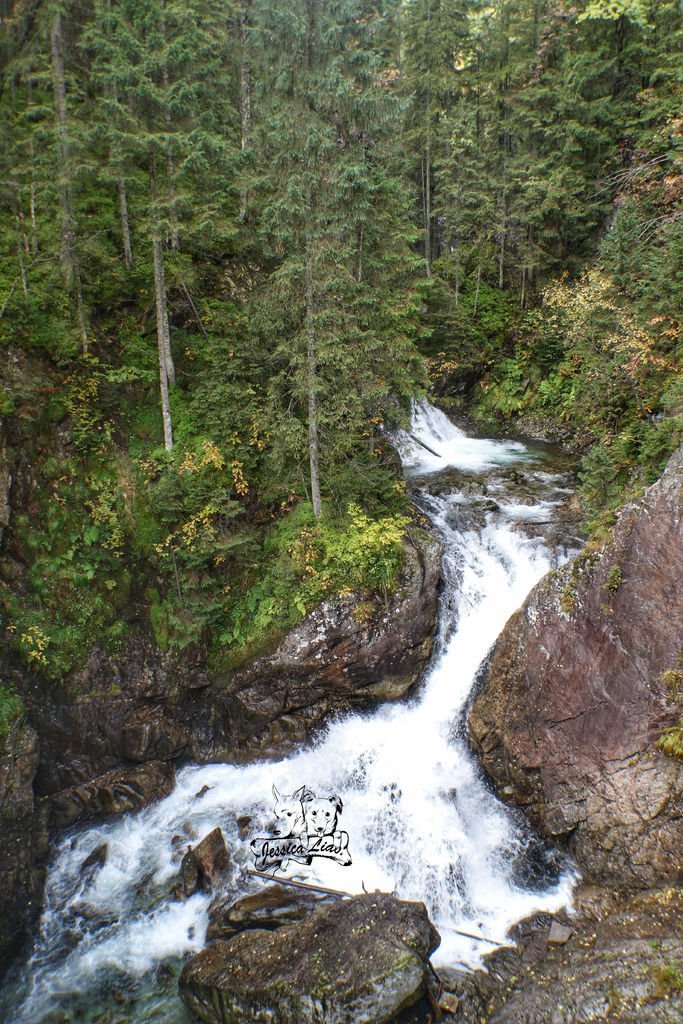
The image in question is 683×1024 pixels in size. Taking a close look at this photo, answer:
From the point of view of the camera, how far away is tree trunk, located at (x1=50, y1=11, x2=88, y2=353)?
12953 mm

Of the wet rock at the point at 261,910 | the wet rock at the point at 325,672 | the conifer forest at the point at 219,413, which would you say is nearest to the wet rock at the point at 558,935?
the conifer forest at the point at 219,413

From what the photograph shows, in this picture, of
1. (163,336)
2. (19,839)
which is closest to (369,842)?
(19,839)

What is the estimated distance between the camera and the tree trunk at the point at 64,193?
42.5 ft

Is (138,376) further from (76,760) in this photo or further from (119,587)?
(76,760)

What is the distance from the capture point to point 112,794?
Result: 438 inches

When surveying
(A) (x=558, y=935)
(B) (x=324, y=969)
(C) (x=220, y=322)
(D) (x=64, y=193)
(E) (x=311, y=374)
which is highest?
(D) (x=64, y=193)

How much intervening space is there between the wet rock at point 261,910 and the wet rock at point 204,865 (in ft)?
1.34

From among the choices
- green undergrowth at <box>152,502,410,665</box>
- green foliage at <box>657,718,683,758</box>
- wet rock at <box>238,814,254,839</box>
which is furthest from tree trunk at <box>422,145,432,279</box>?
wet rock at <box>238,814,254,839</box>

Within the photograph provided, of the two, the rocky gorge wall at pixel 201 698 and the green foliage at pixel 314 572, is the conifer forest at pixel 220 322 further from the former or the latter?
the rocky gorge wall at pixel 201 698

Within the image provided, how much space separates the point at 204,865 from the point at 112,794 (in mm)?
2679

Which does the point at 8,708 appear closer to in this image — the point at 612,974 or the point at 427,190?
the point at 612,974

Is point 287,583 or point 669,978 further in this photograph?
point 287,583

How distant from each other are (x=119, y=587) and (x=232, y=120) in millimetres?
14256

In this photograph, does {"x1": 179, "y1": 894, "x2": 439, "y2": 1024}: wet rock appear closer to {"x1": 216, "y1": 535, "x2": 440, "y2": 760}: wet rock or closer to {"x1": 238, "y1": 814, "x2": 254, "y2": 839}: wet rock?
{"x1": 238, "y1": 814, "x2": 254, "y2": 839}: wet rock
